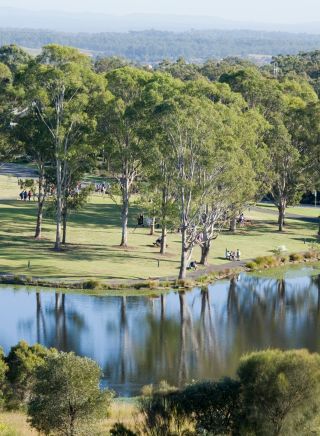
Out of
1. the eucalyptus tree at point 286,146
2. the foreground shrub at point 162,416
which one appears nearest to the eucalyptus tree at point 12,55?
the eucalyptus tree at point 286,146

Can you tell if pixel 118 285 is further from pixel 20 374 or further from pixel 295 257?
pixel 20 374

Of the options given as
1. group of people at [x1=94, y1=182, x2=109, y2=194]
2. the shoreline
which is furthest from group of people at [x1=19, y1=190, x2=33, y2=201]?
the shoreline

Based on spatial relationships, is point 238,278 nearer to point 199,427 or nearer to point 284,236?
point 284,236

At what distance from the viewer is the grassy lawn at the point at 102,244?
69750 millimetres

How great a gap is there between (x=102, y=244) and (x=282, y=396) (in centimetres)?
4783

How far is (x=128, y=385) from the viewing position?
1870 inches

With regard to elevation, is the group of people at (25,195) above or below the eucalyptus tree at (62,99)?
below

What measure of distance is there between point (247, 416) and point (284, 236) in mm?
56766

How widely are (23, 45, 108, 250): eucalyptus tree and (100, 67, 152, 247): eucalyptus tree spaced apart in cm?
142

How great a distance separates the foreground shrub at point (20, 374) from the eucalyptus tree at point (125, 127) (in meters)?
31.6

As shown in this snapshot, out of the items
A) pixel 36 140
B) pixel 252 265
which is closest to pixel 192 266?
pixel 252 265

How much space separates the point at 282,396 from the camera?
32.2 metres

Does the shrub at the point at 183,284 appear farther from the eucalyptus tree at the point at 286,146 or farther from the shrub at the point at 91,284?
the eucalyptus tree at the point at 286,146

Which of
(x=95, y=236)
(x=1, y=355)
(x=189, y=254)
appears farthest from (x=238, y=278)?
(x=1, y=355)
